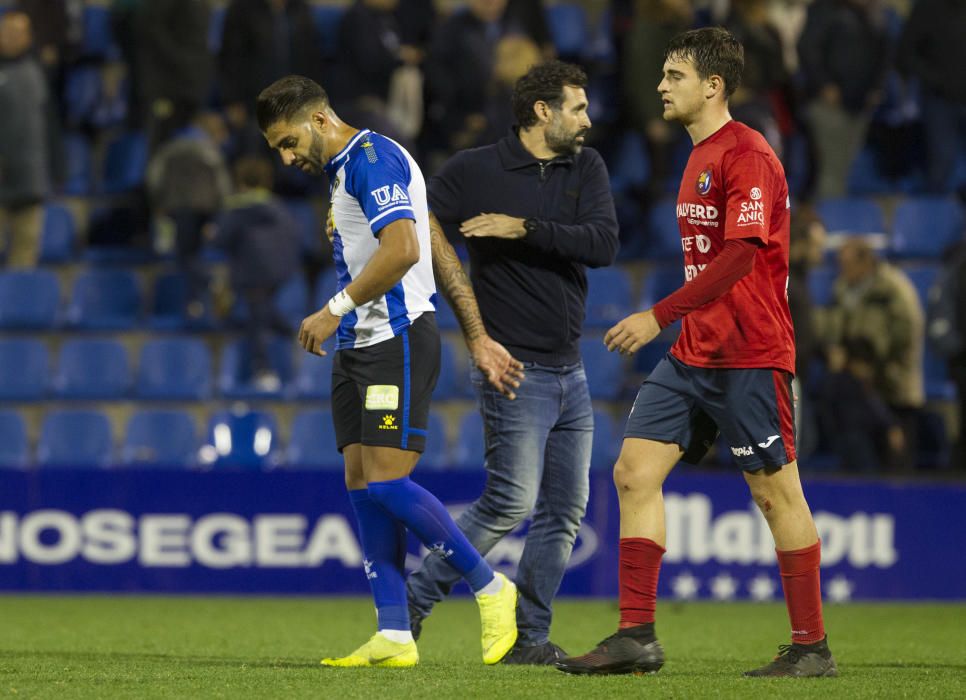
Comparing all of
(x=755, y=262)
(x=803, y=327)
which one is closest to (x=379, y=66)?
(x=803, y=327)

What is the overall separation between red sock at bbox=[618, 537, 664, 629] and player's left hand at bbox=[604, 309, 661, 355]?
2.32 feet

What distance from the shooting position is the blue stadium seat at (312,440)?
1129 centimetres

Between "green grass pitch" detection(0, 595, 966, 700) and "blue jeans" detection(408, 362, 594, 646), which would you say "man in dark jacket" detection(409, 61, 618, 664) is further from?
"green grass pitch" detection(0, 595, 966, 700)

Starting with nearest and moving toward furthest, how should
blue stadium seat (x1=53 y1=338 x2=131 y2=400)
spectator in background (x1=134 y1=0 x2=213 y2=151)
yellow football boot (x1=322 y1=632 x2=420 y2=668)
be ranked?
1. yellow football boot (x1=322 y1=632 x2=420 y2=668)
2. blue stadium seat (x1=53 y1=338 x2=131 y2=400)
3. spectator in background (x1=134 y1=0 x2=213 y2=151)

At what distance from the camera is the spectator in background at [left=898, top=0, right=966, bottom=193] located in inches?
Answer: 497

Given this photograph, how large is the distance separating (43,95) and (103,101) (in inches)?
63.7

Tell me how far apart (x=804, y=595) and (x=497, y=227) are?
164 cm

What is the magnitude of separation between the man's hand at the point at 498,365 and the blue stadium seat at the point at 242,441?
5388 mm

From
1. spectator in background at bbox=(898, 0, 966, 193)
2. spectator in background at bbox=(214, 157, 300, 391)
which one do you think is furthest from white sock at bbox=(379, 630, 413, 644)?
spectator in background at bbox=(898, 0, 966, 193)

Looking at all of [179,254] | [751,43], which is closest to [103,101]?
[179,254]

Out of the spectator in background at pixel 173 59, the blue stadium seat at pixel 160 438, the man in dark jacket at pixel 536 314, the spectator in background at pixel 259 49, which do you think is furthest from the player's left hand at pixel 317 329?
the spectator in background at pixel 173 59

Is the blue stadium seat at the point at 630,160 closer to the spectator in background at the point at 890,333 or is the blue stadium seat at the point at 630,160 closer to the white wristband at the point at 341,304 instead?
the spectator in background at the point at 890,333

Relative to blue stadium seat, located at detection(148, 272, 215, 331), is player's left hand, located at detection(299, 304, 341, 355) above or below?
below

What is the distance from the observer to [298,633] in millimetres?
7551
